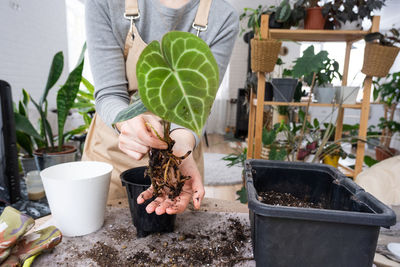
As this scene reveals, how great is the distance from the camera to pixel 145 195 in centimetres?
56

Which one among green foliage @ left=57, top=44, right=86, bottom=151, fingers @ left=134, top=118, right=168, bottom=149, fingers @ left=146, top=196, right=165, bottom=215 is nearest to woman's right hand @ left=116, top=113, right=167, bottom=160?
fingers @ left=134, top=118, right=168, bottom=149

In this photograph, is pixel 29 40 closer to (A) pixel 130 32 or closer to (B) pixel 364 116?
(A) pixel 130 32

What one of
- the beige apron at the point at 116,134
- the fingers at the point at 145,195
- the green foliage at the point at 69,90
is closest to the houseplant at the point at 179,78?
the fingers at the point at 145,195

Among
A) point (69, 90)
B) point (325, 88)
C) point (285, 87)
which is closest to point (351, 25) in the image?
point (325, 88)

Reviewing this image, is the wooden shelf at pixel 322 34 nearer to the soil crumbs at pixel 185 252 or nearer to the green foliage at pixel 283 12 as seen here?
the green foliage at pixel 283 12

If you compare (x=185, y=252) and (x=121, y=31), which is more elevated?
(x=121, y=31)

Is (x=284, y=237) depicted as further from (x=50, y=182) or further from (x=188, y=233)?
(x=50, y=182)

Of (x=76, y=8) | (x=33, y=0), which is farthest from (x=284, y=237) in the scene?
(x=76, y=8)

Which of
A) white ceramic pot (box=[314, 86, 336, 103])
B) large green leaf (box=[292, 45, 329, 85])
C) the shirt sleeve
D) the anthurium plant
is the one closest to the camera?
the anthurium plant

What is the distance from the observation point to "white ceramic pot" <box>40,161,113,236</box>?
567 mm

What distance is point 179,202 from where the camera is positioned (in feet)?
1.84

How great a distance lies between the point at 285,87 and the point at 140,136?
4.94 feet

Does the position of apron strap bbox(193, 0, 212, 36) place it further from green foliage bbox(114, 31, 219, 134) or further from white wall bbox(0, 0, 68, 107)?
white wall bbox(0, 0, 68, 107)

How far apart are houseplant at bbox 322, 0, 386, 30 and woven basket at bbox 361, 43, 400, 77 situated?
216 millimetres
